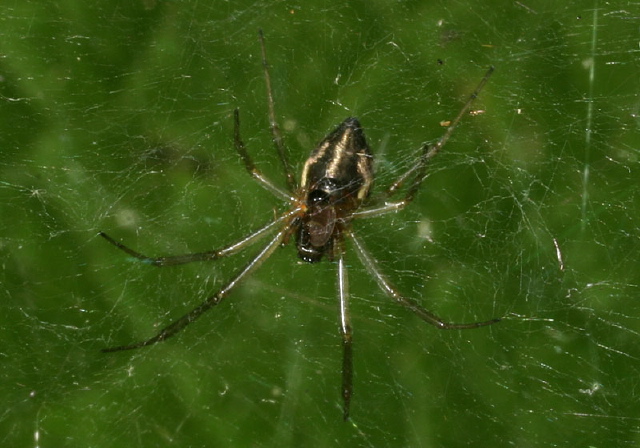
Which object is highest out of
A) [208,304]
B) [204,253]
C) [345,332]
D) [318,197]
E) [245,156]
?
[245,156]

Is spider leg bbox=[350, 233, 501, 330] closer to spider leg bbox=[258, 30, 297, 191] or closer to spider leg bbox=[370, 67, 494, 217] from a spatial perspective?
spider leg bbox=[370, 67, 494, 217]

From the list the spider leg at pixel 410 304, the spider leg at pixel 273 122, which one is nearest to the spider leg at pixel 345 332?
the spider leg at pixel 410 304

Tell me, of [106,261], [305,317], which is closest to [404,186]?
[305,317]

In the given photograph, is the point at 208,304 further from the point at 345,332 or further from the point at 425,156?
the point at 425,156

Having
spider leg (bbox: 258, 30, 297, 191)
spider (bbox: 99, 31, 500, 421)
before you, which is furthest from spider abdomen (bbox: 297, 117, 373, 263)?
spider leg (bbox: 258, 30, 297, 191)

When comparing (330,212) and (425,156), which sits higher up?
(425,156)

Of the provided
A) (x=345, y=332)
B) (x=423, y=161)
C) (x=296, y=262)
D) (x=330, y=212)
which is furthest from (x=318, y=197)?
(x=345, y=332)
